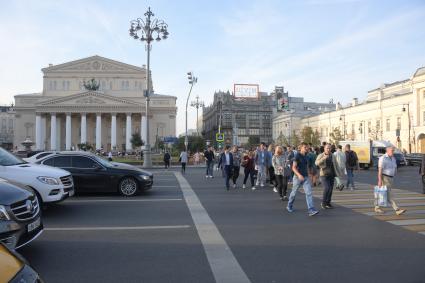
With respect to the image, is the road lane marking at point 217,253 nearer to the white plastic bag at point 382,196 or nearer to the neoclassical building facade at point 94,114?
the white plastic bag at point 382,196

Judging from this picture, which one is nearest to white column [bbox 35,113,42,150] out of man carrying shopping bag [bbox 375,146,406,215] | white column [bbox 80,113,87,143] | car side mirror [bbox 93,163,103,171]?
white column [bbox 80,113,87,143]

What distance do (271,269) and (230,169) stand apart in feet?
36.6

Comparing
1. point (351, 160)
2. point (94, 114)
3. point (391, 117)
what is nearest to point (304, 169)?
point (351, 160)

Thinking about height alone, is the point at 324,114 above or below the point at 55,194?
above

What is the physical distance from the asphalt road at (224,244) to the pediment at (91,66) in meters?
91.9

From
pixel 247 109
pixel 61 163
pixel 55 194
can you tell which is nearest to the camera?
pixel 55 194

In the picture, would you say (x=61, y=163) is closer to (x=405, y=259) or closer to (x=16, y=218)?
(x=16, y=218)

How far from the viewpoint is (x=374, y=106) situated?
77.5 m

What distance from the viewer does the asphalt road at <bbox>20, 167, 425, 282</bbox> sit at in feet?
18.5

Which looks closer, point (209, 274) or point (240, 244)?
point (209, 274)

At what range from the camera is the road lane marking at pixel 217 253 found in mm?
5527

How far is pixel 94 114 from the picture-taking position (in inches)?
3723

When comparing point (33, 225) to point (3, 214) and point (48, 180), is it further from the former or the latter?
point (48, 180)

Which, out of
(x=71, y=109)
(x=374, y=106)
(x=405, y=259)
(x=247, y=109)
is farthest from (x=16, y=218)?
(x=247, y=109)
